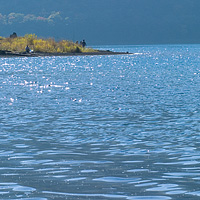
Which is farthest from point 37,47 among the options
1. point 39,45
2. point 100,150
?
point 100,150

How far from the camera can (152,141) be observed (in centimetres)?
2048

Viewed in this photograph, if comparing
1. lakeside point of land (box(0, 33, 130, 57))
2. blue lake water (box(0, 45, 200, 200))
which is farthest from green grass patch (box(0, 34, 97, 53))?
blue lake water (box(0, 45, 200, 200))

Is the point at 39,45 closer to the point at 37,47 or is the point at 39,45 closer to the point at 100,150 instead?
the point at 37,47

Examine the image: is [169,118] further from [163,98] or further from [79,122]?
[163,98]

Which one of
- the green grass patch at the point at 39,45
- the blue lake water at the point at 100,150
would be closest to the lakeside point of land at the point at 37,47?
the green grass patch at the point at 39,45

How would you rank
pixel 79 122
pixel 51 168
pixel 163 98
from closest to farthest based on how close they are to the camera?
pixel 51 168, pixel 79 122, pixel 163 98

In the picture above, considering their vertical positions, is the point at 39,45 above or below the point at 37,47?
above

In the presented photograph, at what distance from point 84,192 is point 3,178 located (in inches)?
97.9

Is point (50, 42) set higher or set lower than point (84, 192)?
higher

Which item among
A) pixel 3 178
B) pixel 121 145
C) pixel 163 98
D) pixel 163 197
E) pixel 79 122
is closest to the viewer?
pixel 163 197

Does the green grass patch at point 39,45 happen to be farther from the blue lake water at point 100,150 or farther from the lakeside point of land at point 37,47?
the blue lake water at point 100,150

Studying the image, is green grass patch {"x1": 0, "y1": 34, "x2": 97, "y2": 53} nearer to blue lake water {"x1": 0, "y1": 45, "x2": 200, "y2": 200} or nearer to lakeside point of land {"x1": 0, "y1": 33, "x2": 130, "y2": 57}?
lakeside point of land {"x1": 0, "y1": 33, "x2": 130, "y2": 57}

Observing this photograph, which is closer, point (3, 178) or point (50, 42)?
point (3, 178)

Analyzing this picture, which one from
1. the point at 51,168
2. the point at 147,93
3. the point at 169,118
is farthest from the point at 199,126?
the point at 147,93
